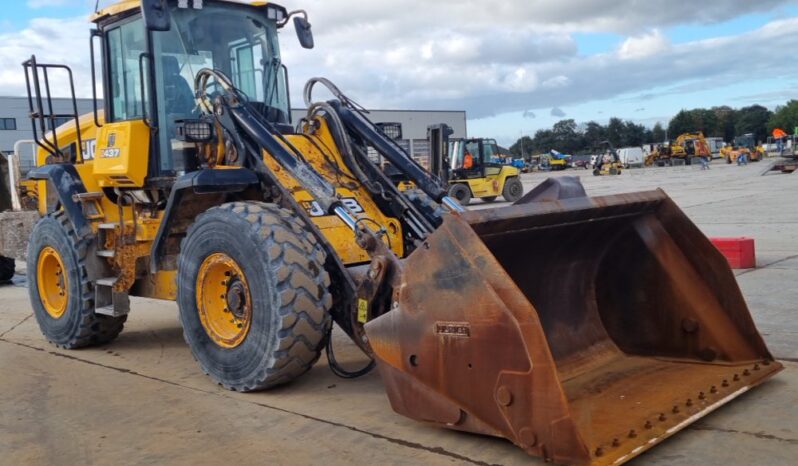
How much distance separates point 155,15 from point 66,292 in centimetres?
280

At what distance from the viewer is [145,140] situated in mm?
6559

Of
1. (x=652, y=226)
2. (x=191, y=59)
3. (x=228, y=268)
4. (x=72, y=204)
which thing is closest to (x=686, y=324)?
(x=652, y=226)

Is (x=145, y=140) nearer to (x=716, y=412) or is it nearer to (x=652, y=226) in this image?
(x=652, y=226)

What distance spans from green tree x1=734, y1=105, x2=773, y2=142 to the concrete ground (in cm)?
11662

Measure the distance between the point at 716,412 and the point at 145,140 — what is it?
4744 millimetres

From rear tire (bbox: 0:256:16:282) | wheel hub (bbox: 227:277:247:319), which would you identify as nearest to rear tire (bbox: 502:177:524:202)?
rear tire (bbox: 0:256:16:282)

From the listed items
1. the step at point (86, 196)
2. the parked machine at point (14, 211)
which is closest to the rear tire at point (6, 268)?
the parked machine at point (14, 211)

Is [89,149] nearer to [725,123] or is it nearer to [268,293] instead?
[268,293]

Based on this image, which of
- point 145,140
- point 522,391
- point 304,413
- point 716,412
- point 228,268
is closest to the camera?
point 522,391

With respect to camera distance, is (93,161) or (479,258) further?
(93,161)

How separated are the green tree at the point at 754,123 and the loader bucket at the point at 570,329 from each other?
11706 centimetres

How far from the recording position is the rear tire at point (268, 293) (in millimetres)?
4895

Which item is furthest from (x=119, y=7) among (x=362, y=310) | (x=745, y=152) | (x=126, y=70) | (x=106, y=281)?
(x=745, y=152)

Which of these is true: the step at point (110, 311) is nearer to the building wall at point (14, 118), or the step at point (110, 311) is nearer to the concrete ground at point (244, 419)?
the concrete ground at point (244, 419)
